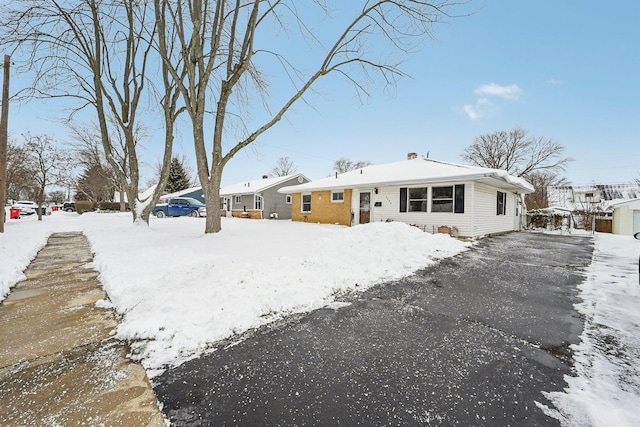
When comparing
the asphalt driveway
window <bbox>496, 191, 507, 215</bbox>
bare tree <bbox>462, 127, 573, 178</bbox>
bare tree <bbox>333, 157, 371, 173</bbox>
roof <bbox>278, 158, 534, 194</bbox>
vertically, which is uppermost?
bare tree <bbox>333, 157, 371, 173</bbox>

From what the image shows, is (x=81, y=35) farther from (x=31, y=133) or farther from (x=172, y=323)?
(x=172, y=323)

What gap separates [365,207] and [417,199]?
9.72ft

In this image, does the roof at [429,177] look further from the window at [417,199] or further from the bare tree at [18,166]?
the bare tree at [18,166]

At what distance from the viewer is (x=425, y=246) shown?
316 inches

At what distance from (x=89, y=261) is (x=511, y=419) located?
27.2ft

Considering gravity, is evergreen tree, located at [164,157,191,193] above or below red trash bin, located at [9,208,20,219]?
above

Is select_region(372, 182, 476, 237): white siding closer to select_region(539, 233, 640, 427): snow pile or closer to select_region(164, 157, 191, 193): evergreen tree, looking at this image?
select_region(539, 233, 640, 427): snow pile

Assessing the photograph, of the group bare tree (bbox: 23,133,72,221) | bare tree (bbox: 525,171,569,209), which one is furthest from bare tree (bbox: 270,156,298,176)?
bare tree (bbox: 525,171,569,209)

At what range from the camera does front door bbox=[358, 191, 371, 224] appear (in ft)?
47.6

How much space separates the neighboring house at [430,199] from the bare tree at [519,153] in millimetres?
16680

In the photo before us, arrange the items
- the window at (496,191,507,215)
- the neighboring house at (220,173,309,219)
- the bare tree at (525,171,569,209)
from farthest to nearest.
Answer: the bare tree at (525,171,569,209), the neighboring house at (220,173,309,219), the window at (496,191,507,215)

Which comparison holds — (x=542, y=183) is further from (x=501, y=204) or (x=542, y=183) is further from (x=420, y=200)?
(x=420, y=200)

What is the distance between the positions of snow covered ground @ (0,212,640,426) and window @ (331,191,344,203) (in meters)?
8.09

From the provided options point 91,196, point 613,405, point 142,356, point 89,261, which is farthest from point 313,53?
point 91,196
